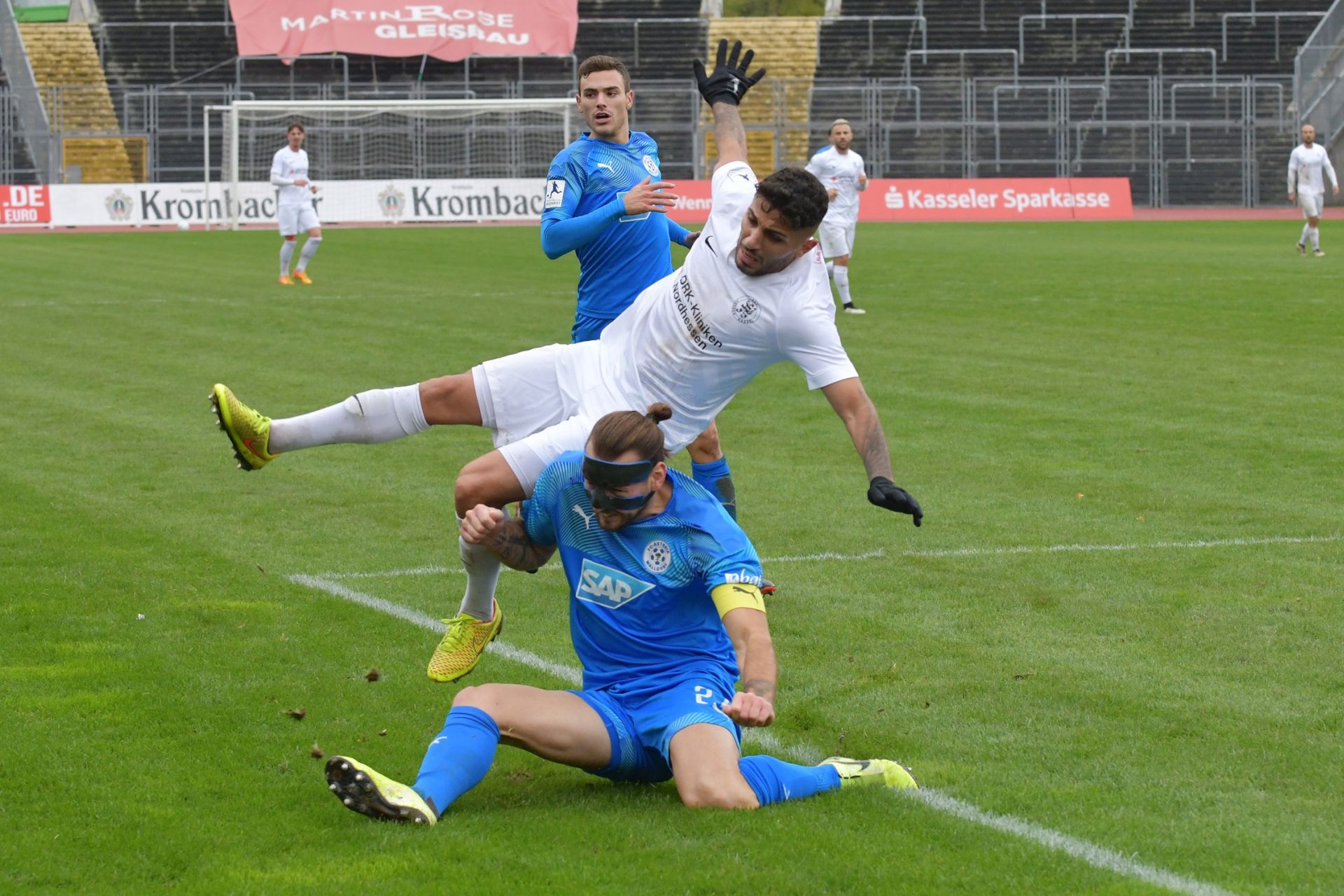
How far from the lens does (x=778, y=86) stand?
4625 centimetres

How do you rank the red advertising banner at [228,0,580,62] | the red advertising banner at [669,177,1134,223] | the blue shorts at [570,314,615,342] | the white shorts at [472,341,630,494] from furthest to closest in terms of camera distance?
the red advertising banner at [228,0,580,62]
the red advertising banner at [669,177,1134,223]
the blue shorts at [570,314,615,342]
the white shorts at [472,341,630,494]

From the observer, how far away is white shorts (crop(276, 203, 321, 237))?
84.1ft

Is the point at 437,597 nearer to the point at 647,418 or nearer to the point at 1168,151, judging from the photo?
the point at 647,418

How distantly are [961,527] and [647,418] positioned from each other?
454 centimetres

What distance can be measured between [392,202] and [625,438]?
3662 cm

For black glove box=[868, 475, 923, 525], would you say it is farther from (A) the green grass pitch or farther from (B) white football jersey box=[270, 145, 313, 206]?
(B) white football jersey box=[270, 145, 313, 206]

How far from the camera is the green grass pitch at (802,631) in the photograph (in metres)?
4.60

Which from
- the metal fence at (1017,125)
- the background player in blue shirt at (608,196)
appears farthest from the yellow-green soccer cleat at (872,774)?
the metal fence at (1017,125)

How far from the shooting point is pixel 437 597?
7789 millimetres

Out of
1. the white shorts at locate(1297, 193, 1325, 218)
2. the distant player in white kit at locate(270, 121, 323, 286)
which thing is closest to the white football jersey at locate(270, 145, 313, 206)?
the distant player in white kit at locate(270, 121, 323, 286)

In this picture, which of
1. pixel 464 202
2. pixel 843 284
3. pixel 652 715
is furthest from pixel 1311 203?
pixel 652 715

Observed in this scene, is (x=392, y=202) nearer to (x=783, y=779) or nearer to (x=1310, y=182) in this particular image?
(x=1310, y=182)

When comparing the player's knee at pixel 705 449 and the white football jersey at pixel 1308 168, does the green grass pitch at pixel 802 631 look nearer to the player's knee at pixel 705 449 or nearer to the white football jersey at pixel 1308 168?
the player's knee at pixel 705 449

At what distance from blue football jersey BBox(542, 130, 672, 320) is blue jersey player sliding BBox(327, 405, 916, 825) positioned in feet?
8.64
